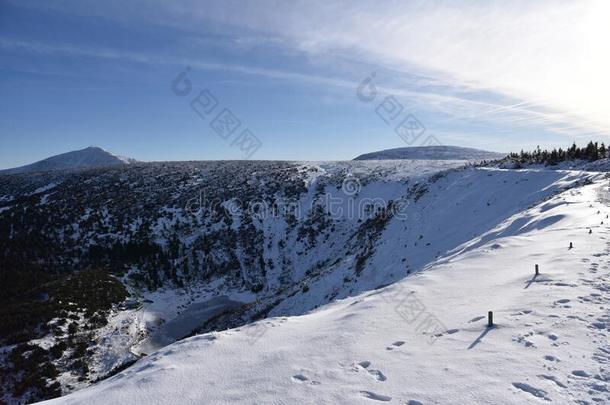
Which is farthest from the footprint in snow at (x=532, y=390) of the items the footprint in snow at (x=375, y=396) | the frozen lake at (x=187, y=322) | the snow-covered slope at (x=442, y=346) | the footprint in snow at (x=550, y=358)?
the frozen lake at (x=187, y=322)

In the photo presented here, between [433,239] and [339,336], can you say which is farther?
[433,239]

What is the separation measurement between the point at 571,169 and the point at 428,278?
1874 cm

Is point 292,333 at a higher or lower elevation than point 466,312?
lower

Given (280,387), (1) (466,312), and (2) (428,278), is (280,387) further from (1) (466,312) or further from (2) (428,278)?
(2) (428,278)

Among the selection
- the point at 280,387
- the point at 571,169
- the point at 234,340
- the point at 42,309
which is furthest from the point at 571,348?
the point at 42,309

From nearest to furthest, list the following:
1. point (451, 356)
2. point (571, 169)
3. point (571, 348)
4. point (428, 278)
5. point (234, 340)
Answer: point (571, 348) < point (451, 356) < point (234, 340) < point (428, 278) < point (571, 169)

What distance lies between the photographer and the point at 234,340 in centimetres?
891

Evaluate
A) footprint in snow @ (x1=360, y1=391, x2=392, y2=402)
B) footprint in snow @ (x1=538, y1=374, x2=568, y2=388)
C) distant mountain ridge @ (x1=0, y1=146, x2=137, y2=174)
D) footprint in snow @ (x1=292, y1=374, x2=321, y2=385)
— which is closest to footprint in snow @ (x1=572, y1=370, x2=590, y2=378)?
footprint in snow @ (x1=538, y1=374, x2=568, y2=388)

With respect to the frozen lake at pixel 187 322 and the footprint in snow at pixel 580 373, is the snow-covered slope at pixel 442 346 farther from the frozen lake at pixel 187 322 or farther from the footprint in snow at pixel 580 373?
the frozen lake at pixel 187 322

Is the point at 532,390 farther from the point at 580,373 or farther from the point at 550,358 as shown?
the point at 550,358

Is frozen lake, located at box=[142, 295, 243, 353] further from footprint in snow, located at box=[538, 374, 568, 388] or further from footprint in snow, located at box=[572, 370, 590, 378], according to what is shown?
footprint in snow, located at box=[572, 370, 590, 378]

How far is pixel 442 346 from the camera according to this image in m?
6.75

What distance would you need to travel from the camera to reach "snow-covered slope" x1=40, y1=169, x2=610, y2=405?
5.33 metres

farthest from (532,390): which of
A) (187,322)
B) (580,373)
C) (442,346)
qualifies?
(187,322)
